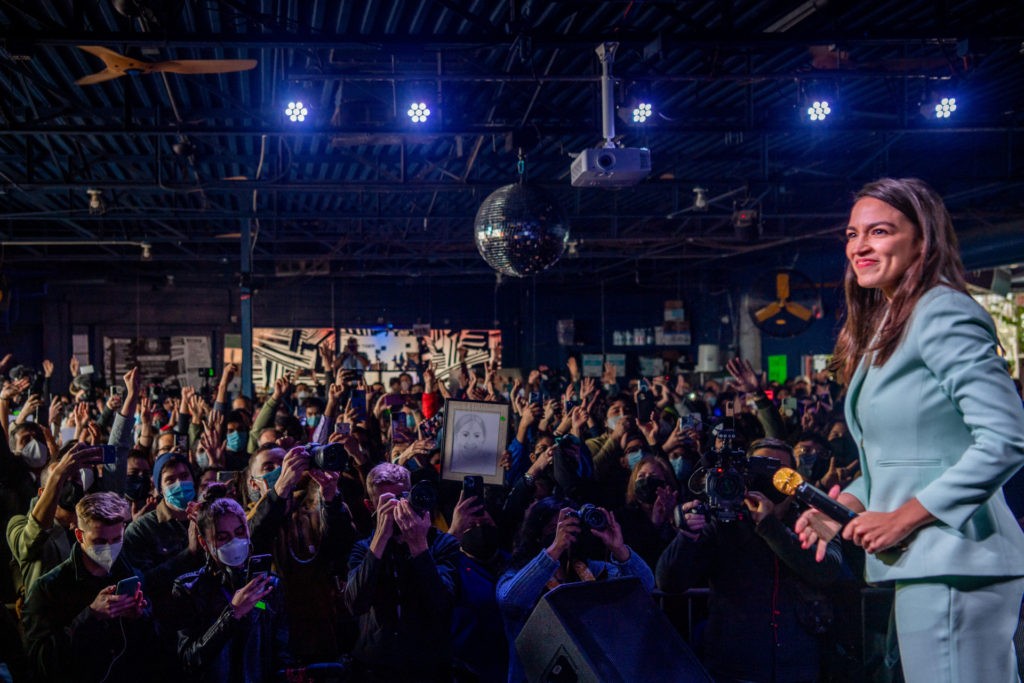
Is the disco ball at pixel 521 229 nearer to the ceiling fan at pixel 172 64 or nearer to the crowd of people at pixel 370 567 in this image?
the crowd of people at pixel 370 567

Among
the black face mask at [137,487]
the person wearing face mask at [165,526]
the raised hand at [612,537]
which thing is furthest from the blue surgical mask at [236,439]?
the raised hand at [612,537]

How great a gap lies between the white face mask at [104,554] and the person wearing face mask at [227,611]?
30 centimetres

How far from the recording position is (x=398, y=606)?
3342 mm

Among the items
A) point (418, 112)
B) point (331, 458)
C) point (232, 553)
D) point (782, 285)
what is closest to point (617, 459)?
point (331, 458)

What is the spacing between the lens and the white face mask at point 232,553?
11.0 ft

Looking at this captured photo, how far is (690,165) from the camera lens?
40.7 feet

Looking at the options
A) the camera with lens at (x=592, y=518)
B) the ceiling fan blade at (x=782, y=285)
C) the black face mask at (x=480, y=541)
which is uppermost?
the ceiling fan blade at (x=782, y=285)

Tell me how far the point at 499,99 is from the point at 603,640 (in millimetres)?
6994

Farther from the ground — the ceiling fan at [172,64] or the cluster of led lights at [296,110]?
the cluster of led lights at [296,110]

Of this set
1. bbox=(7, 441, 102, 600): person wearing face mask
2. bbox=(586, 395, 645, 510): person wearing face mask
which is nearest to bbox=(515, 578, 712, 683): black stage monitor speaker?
bbox=(7, 441, 102, 600): person wearing face mask

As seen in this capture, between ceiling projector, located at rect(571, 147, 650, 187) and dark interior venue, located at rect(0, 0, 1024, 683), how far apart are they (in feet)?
0.06

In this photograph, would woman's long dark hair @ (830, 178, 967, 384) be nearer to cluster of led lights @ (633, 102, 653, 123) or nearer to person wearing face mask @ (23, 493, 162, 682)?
person wearing face mask @ (23, 493, 162, 682)

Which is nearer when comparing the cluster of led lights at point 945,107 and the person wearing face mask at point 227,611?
the person wearing face mask at point 227,611

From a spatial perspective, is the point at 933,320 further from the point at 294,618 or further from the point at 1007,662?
the point at 294,618
